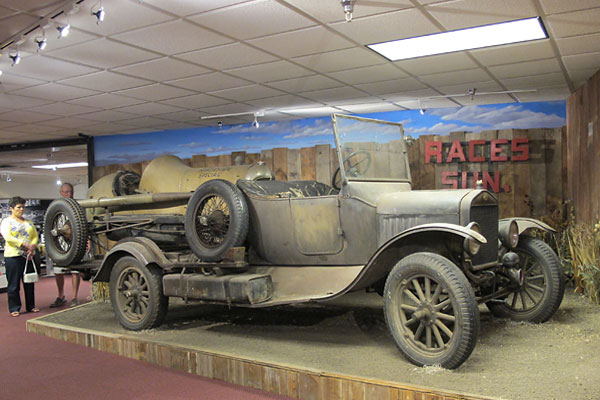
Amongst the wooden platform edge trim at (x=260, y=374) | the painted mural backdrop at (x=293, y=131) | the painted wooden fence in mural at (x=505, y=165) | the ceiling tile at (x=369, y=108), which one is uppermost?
the ceiling tile at (x=369, y=108)

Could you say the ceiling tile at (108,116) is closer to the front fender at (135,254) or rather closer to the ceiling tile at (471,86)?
the front fender at (135,254)

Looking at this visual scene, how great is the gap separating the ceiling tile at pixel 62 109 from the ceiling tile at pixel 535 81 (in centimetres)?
591

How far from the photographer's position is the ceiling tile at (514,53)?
517cm

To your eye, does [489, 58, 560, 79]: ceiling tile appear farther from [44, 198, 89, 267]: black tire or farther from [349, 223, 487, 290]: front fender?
[44, 198, 89, 267]: black tire

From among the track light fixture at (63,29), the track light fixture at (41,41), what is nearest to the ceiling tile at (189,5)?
the track light fixture at (63,29)

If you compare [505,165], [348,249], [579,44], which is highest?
[579,44]

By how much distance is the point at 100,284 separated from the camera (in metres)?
6.87

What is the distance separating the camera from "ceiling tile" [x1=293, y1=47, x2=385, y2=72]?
5422 millimetres

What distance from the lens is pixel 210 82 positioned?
257 inches

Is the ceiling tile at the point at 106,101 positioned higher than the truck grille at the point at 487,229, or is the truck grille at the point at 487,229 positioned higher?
the ceiling tile at the point at 106,101

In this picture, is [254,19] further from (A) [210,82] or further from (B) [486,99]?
(B) [486,99]

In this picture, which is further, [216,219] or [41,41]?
[216,219]

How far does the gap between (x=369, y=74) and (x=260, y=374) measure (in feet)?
12.9

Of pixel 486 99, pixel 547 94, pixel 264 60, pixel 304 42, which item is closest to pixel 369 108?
pixel 486 99
